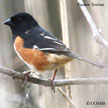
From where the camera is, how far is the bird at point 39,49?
1.78m

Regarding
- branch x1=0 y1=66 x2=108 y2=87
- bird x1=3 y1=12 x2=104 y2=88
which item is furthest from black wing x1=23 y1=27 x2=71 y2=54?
branch x1=0 y1=66 x2=108 y2=87

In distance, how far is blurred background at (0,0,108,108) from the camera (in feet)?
7.08

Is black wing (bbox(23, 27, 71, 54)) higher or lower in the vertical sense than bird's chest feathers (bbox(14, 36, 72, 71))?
higher

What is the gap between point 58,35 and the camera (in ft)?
8.55

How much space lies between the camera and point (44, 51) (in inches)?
73.1

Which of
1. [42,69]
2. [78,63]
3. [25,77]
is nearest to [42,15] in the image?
[78,63]

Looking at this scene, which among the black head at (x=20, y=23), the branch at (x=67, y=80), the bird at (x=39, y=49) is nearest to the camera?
the branch at (x=67, y=80)

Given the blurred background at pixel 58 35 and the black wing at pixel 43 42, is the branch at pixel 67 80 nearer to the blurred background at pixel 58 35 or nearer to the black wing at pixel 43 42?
the black wing at pixel 43 42

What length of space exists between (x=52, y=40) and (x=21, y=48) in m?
0.20

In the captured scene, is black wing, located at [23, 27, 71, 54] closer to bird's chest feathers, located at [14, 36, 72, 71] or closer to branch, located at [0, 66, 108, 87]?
bird's chest feathers, located at [14, 36, 72, 71]

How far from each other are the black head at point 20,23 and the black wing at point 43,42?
0.07 metres

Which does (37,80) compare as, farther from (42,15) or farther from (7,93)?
(42,15)

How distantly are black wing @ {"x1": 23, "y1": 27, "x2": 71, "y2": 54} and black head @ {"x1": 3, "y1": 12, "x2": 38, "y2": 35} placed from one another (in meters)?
0.07

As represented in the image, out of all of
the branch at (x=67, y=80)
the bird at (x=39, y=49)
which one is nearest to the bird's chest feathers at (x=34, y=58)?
the bird at (x=39, y=49)
